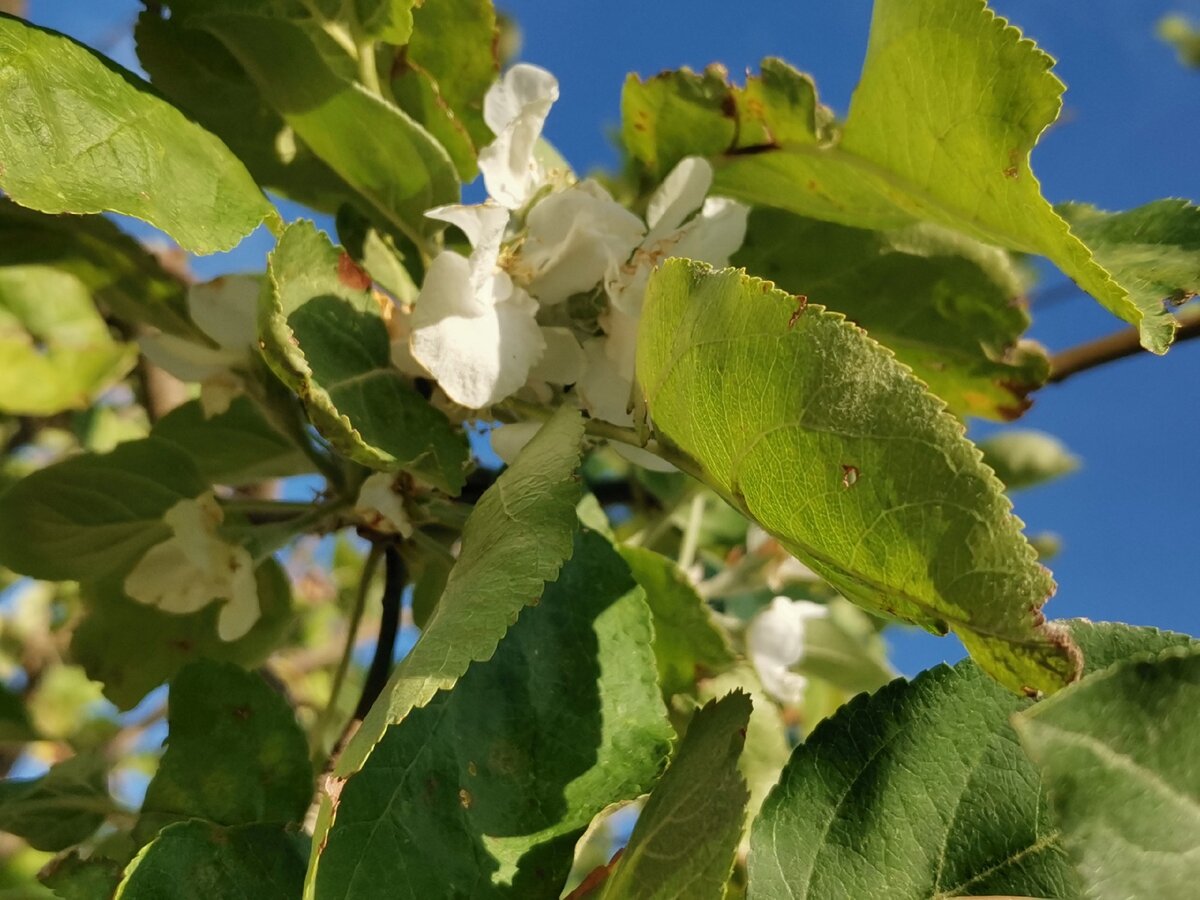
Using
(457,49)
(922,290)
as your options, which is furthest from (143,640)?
(922,290)

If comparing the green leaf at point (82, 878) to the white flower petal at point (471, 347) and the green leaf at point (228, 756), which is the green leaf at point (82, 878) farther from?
the white flower petal at point (471, 347)

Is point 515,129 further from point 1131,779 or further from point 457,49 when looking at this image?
point 1131,779

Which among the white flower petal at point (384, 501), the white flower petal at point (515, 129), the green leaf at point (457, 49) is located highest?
the green leaf at point (457, 49)

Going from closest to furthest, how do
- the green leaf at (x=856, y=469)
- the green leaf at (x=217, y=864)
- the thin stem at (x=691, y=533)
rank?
the green leaf at (x=856, y=469) → the green leaf at (x=217, y=864) → the thin stem at (x=691, y=533)

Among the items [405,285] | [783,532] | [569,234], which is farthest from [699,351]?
[405,285]

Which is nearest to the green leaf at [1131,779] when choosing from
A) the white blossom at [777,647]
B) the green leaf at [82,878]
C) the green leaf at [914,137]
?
the green leaf at [914,137]

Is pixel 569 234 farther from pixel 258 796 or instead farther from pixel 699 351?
pixel 258 796

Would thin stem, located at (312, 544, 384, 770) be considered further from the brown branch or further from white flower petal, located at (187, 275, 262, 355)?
the brown branch
